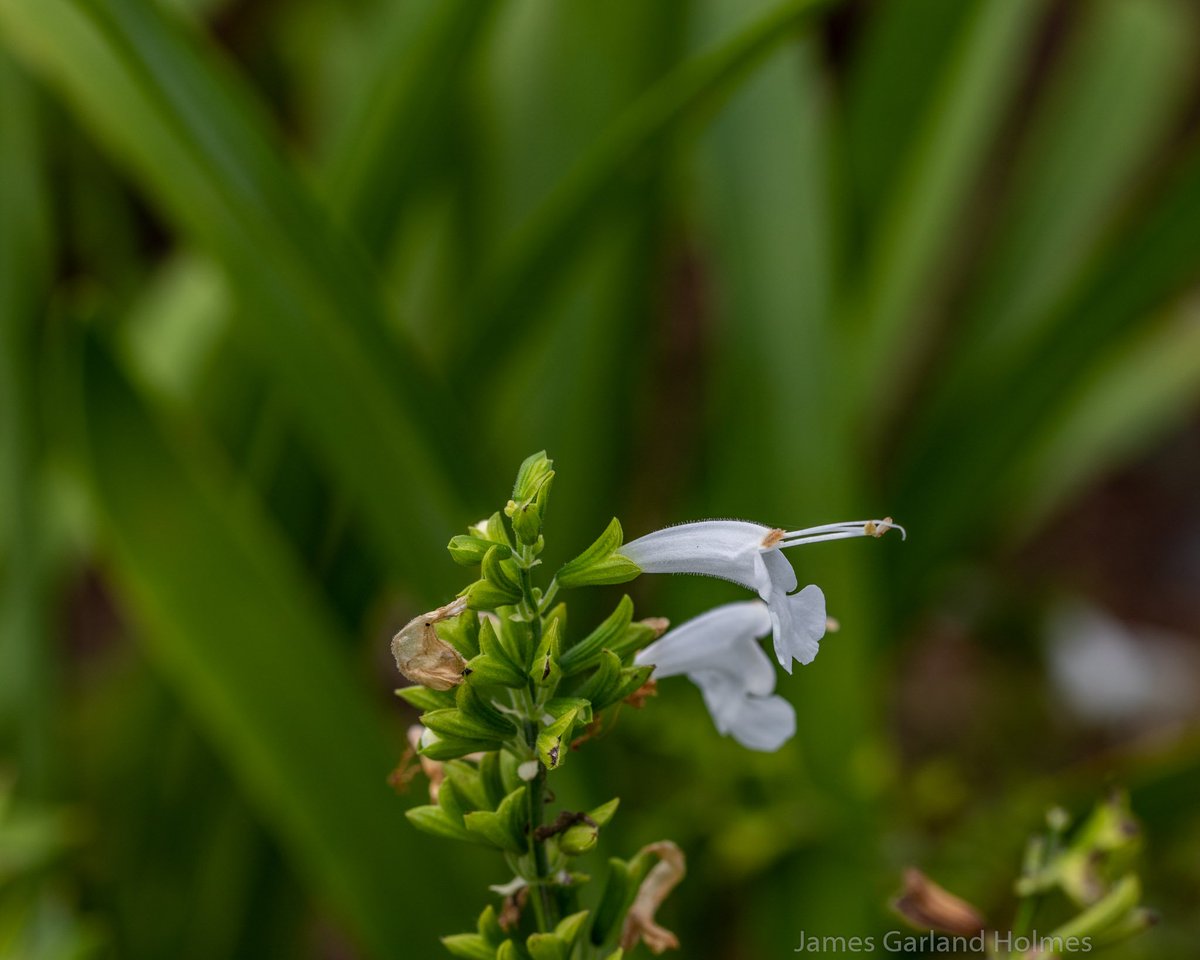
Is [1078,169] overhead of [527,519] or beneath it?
overhead

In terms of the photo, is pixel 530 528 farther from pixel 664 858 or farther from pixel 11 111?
pixel 11 111

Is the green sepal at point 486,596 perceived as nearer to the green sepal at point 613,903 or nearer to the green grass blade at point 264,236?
the green sepal at point 613,903

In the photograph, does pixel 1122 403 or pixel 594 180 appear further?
pixel 1122 403

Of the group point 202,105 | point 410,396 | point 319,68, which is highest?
point 319,68

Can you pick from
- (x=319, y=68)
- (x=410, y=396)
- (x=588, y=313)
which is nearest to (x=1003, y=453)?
(x=588, y=313)

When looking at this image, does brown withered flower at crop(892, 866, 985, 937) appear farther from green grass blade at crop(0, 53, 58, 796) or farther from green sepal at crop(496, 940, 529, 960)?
green grass blade at crop(0, 53, 58, 796)

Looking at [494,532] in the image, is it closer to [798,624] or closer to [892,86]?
[798,624]

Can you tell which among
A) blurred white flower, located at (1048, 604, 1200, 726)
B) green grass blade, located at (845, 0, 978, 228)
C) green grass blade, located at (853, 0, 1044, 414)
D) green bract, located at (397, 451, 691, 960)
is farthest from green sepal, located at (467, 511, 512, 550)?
blurred white flower, located at (1048, 604, 1200, 726)

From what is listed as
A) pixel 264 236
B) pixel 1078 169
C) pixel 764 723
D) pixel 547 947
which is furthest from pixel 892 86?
pixel 547 947
